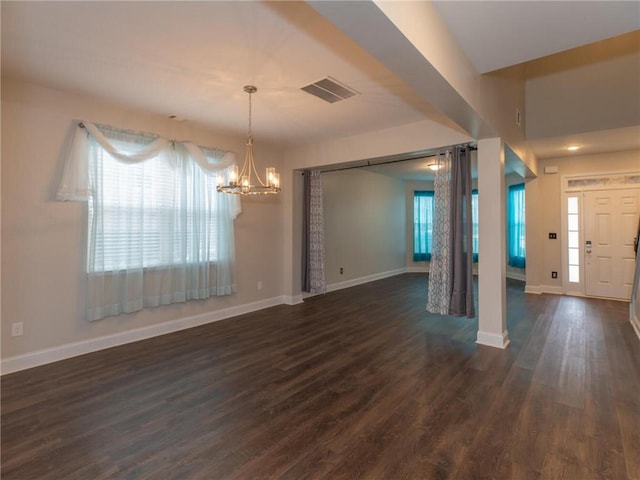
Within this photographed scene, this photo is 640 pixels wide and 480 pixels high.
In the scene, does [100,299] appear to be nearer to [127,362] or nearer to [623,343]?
[127,362]

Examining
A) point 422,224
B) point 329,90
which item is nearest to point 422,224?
point 422,224

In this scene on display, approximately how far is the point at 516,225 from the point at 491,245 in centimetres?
480

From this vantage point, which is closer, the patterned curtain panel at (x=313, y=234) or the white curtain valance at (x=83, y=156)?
the white curtain valance at (x=83, y=156)

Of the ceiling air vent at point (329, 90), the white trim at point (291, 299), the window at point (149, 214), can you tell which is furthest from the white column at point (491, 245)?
the window at point (149, 214)

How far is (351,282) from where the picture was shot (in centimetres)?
735

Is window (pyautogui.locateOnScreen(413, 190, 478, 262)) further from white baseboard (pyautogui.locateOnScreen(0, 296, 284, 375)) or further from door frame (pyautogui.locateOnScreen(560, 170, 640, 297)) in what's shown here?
white baseboard (pyautogui.locateOnScreen(0, 296, 284, 375))

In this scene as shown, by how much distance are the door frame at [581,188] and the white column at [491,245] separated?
368cm

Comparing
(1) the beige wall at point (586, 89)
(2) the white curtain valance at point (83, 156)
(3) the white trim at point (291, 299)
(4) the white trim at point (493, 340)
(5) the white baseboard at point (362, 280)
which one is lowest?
(4) the white trim at point (493, 340)

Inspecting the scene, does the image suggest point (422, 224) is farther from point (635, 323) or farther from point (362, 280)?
point (635, 323)

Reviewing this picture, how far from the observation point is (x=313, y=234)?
570cm

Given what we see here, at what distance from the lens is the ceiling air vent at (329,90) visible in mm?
2995

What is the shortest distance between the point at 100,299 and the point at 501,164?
15.2 feet

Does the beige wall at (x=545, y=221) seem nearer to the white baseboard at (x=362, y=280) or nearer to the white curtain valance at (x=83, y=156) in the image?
the white baseboard at (x=362, y=280)

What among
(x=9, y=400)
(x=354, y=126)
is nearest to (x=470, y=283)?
(x=354, y=126)
